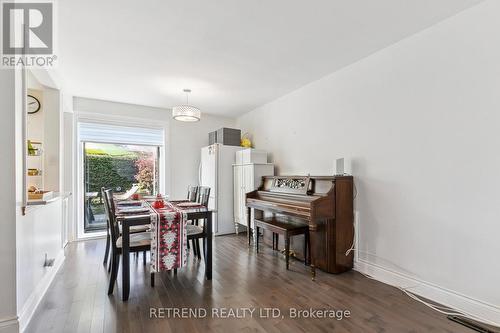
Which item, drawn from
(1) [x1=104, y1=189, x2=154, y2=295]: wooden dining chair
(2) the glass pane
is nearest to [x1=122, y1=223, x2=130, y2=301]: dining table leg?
(1) [x1=104, y1=189, x2=154, y2=295]: wooden dining chair

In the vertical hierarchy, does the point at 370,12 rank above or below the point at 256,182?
above

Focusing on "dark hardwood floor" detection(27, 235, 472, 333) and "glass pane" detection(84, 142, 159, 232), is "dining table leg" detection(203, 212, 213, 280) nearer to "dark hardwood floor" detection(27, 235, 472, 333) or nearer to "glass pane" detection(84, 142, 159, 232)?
"dark hardwood floor" detection(27, 235, 472, 333)

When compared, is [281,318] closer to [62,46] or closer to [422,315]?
[422,315]

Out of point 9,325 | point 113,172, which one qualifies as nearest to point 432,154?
point 9,325

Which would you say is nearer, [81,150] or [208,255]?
[208,255]

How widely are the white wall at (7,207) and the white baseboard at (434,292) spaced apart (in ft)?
10.4

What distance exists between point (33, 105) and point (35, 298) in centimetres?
238

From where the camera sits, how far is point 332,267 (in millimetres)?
2799

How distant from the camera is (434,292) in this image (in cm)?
222

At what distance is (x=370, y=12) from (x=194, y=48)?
1.72 meters

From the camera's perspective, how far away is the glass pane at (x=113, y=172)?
4492 millimetres

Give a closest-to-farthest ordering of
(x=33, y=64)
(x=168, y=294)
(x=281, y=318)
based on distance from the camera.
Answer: (x=281, y=318)
(x=168, y=294)
(x=33, y=64)

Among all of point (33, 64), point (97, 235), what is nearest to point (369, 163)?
point (33, 64)

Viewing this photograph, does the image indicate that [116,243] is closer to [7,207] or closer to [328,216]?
[7,207]
